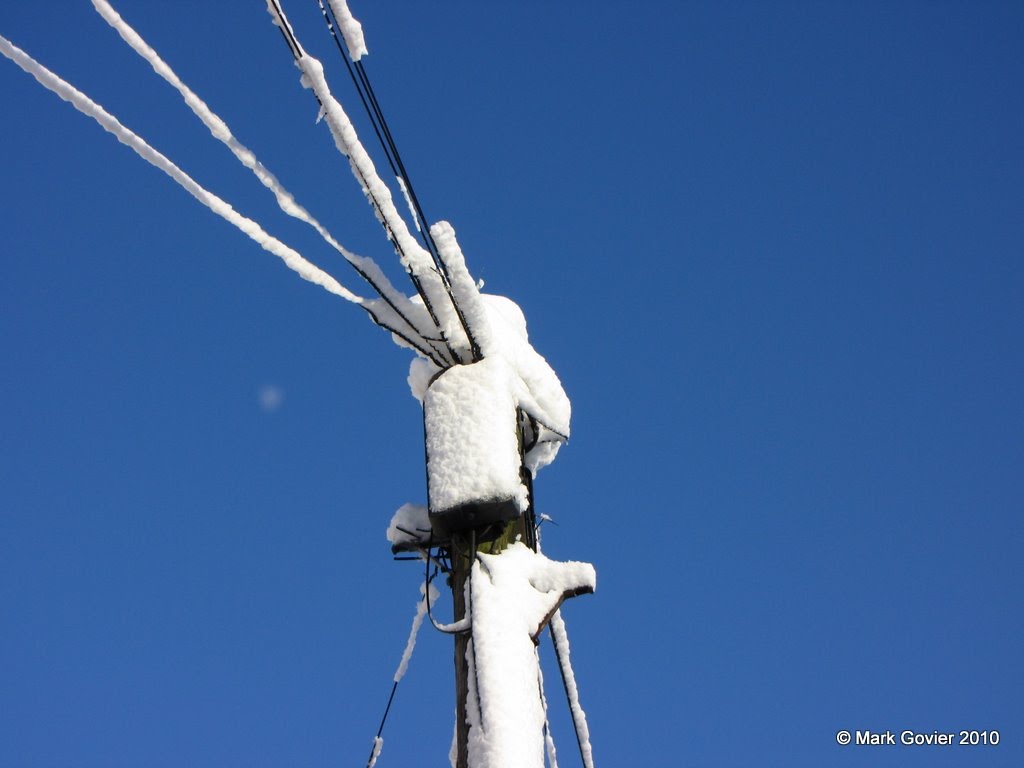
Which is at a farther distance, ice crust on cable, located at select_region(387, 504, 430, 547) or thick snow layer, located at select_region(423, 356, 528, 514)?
ice crust on cable, located at select_region(387, 504, 430, 547)

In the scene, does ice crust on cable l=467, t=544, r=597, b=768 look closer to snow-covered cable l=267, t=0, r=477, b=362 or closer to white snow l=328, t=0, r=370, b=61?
snow-covered cable l=267, t=0, r=477, b=362

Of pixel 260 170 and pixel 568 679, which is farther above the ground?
pixel 260 170

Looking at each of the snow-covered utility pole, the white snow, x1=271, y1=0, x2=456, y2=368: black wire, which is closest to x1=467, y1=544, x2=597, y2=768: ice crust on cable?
the snow-covered utility pole

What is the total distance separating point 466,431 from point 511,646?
4.42ft

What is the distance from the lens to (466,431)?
227 inches

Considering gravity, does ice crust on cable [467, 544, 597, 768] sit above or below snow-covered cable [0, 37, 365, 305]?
below

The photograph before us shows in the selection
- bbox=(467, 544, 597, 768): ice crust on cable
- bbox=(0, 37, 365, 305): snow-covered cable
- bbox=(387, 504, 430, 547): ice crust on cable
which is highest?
bbox=(0, 37, 365, 305): snow-covered cable

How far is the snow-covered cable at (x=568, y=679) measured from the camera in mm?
6238

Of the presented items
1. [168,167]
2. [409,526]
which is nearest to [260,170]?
[168,167]

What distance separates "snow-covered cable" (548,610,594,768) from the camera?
6.24 m

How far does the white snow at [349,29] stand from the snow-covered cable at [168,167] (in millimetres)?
1131

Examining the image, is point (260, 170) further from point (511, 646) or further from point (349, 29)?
point (511, 646)

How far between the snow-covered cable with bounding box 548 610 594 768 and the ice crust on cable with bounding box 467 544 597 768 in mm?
728

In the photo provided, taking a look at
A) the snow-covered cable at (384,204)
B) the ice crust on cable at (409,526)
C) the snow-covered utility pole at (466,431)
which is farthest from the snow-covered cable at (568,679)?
the snow-covered cable at (384,204)
